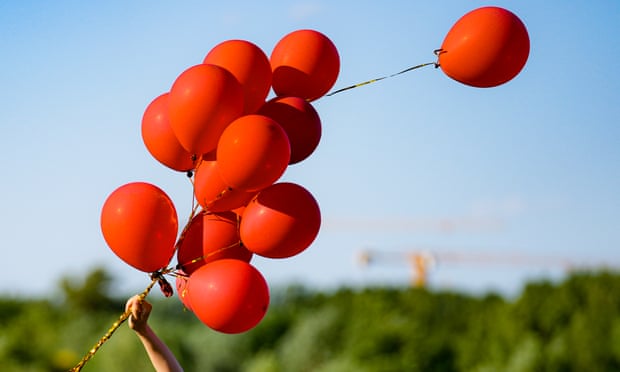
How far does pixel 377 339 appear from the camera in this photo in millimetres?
10406

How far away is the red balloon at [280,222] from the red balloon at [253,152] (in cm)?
7

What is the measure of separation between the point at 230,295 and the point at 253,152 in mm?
436

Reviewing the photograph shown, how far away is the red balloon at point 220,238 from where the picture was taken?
2.76 meters

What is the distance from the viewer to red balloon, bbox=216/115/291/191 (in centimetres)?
250

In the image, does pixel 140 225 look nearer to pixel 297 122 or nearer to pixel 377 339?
pixel 297 122

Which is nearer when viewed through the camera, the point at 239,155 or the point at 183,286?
the point at 239,155

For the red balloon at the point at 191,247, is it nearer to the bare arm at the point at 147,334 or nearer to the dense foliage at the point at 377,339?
the bare arm at the point at 147,334

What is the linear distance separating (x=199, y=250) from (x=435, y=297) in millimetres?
11165

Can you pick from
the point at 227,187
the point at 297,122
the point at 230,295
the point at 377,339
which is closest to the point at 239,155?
the point at 227,187

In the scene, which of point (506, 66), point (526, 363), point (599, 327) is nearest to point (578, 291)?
point (599, 327)

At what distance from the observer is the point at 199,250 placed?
109 inches

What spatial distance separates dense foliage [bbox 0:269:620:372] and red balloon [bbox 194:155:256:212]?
5.84m

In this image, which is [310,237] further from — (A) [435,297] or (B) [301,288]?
(B) [301,288]

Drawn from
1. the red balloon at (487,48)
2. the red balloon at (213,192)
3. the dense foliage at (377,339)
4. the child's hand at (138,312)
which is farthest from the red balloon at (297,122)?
the dense foliage at (377,339)
